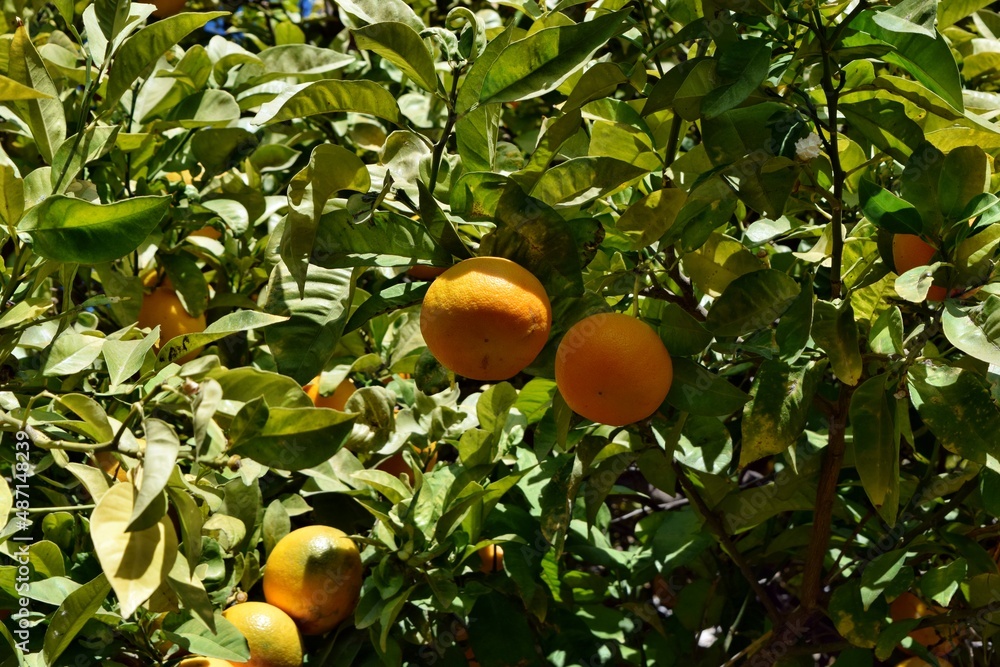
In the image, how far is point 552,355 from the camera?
122cm

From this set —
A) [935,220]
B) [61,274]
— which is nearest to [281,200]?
[61,274]

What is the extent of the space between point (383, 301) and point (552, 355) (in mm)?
231

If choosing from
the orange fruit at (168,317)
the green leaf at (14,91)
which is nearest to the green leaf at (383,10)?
the green leaf at (14,91)

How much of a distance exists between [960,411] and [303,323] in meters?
0.80

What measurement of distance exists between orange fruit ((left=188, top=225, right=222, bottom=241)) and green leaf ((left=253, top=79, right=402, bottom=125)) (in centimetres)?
96

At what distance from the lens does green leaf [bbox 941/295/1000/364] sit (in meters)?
1.02

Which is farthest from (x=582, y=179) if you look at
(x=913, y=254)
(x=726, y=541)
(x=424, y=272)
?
(x=726, y=541)

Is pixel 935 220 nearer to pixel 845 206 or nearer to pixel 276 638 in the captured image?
pixel 845 206

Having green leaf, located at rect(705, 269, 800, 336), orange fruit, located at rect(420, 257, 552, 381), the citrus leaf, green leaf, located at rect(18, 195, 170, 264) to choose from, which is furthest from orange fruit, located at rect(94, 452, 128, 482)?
green leaf, located at rect(705, 269, 800, 336)

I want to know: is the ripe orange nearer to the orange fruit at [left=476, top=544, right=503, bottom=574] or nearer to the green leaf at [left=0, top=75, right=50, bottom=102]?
the orange fruit at [left=476, top=544, right=503, bottom=574]

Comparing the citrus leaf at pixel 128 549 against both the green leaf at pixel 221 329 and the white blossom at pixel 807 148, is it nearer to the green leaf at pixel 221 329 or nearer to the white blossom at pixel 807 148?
the green leaf at pixel 221 329

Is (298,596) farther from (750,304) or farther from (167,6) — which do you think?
(167,6)

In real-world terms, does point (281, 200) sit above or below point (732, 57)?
below

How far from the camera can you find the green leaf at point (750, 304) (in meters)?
1.17
